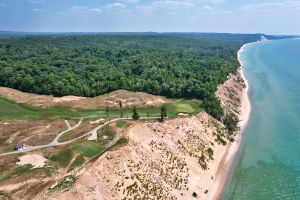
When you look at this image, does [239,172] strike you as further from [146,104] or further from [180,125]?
[146,104]

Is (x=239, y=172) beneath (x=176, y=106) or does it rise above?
beneath

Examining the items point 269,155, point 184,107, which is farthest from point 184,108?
point 269,155

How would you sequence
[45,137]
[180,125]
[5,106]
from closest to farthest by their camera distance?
1. [45,137]
2. [180,125]
3. [5,106]

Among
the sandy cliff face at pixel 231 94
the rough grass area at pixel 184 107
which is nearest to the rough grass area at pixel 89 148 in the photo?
the rough grass area at pixel 184 107

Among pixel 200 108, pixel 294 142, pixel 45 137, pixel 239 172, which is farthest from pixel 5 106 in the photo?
pixel 294 142

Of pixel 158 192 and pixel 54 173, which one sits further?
pixel 158 192

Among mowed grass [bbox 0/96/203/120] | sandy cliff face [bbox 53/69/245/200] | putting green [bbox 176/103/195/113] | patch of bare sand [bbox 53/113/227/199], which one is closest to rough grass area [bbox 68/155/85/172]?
sandy cliff face [bbox 53/69/245/200]

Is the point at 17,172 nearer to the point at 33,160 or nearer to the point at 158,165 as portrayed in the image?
the point at 33,160
